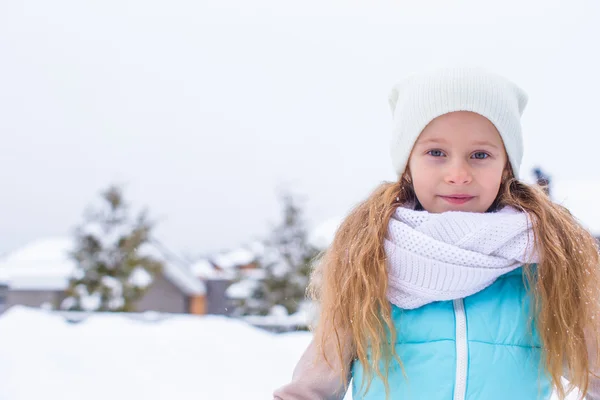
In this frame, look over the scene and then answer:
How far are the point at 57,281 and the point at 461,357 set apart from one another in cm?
2132

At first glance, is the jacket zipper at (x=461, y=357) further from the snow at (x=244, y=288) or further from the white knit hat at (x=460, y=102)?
the snow at (x=244, y=288)

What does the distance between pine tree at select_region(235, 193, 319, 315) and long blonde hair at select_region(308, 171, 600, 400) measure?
59.1ft

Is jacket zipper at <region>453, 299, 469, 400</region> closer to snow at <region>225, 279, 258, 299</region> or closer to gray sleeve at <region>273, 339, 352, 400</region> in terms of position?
gray sleeve at <region>273, 339, 352, 400</region>

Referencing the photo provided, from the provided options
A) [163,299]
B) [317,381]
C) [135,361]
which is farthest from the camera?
[163,299]

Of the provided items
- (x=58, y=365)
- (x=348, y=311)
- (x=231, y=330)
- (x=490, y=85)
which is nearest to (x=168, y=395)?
(x=58, y=365)

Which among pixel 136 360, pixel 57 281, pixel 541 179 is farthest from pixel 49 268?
pixel 541 179

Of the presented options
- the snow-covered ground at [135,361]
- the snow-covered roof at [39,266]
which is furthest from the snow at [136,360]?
the snow-covered roof at [39,266]

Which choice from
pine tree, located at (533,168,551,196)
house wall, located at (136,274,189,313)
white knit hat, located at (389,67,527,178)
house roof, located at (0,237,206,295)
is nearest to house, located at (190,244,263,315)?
house roof, located at (0,237,206,295)

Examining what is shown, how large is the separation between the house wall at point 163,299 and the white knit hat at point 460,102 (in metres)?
22.7

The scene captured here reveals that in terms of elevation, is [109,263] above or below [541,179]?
below

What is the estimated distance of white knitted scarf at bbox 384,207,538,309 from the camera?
4.53 ft

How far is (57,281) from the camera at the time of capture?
20922 mm

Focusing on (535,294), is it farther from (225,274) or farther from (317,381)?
(225,274)

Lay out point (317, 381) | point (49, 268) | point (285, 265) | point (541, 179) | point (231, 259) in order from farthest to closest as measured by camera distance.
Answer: point (231, 259) → point (49, 268) → point (285, 265) → point (541, 179) → point (317, 381)
